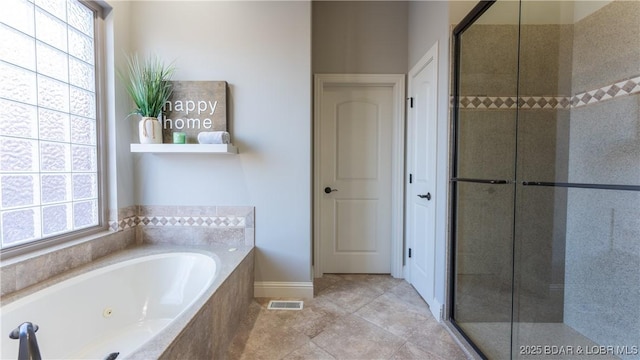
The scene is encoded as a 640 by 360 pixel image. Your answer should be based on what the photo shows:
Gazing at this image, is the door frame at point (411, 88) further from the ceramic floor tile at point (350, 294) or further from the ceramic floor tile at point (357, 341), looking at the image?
the ceramic floor tile at point (357, 341)

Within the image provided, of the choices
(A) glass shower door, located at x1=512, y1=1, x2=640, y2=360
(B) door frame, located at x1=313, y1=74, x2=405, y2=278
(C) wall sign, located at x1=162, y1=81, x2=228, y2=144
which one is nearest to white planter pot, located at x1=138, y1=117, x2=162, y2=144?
(C) wall sign, located at x1=162, y1=81, x2=228, y2=144

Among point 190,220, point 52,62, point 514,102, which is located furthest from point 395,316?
point 52,62

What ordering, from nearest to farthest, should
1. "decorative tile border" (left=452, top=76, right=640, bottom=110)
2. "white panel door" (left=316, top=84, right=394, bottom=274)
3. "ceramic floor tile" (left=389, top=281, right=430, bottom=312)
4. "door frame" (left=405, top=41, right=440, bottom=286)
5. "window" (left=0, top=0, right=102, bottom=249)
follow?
1. "window" (left=0, top=0, right=102, bottom=249)
2. "decorative tile border" (left=452, top=76, right=640, bottom=110)
3. "door frame" (left=405, top=41, right=440, bottom=286)
4. "ceramic floor tile" (left=389, top=281, right=430, bottom=312)
5. "white panel door" (left=316, top=84, right=394, bottom=274)

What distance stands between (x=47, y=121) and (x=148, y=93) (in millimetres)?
627

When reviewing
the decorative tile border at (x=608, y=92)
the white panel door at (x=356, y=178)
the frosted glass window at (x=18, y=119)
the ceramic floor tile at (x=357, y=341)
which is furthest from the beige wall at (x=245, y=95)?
the decorative tile border at (x=608, y=92)

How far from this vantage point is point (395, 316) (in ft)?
6.54

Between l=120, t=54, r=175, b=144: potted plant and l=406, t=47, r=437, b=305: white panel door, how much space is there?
2.11m

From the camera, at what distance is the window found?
55.6 inches

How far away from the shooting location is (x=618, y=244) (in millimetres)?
1549

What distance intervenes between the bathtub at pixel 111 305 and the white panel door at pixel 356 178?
1282 mm

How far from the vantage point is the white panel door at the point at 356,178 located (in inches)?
106

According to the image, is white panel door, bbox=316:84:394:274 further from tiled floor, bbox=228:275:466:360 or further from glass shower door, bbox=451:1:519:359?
glass shower door, bbox=451:1:519:359

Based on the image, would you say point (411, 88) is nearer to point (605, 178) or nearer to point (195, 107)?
point (605, 178)

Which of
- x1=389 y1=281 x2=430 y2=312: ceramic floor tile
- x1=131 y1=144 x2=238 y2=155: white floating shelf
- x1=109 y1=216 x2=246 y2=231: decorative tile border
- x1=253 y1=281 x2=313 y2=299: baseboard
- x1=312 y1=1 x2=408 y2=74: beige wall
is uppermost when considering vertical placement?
x1=312 y1=1 x2=408 y2=74: beige wall
